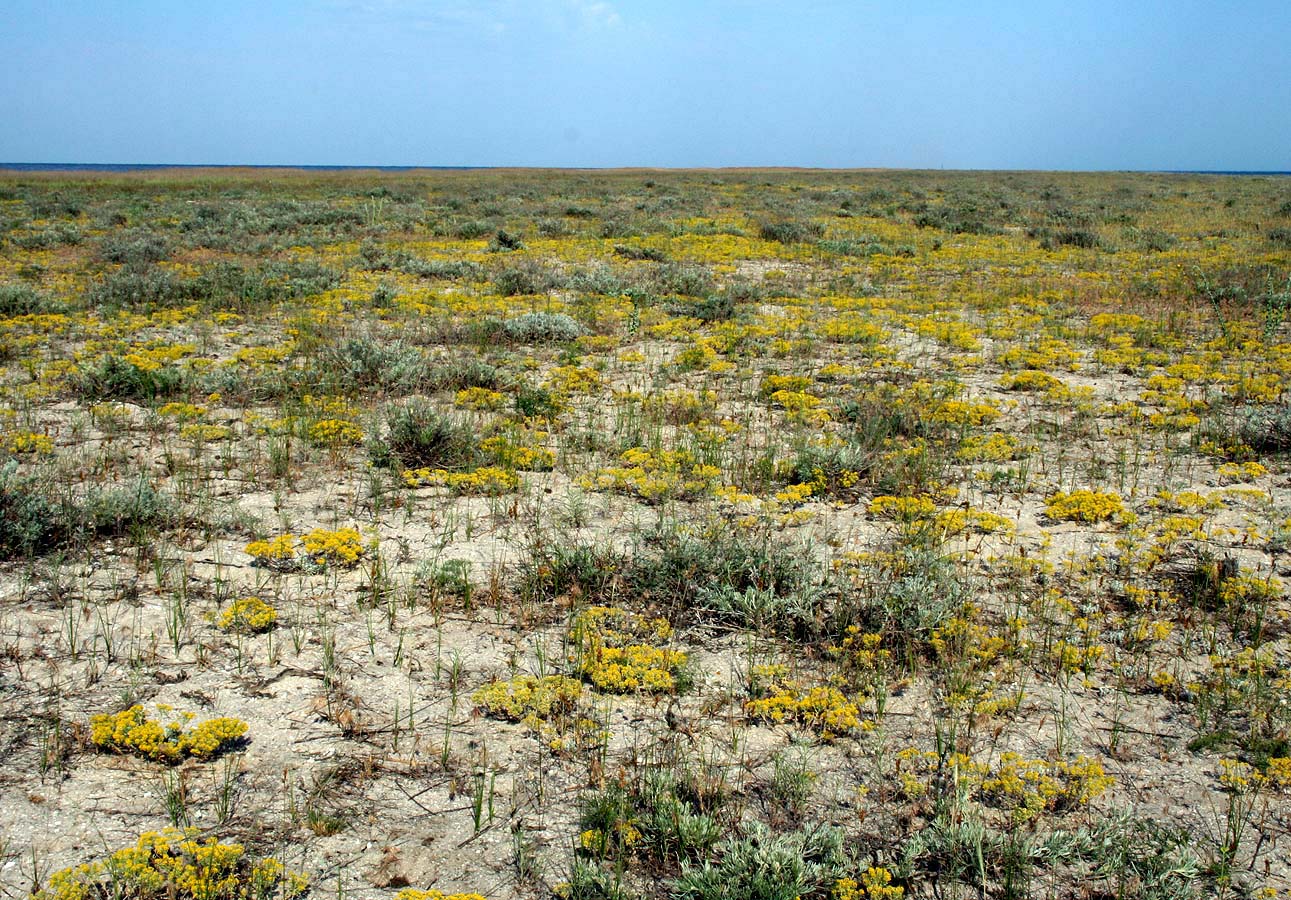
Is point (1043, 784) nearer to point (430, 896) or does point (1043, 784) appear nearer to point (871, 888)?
point (871, 888)

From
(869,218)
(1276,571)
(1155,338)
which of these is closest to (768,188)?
(869,218)

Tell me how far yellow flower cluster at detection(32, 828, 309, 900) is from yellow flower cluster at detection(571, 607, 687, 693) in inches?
54.9

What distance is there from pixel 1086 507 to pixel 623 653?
3159 mm

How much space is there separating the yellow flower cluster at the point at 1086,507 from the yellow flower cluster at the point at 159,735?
4576 millimetres

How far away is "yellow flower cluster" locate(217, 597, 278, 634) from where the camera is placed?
384 cm

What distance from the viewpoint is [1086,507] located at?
5.12 meters

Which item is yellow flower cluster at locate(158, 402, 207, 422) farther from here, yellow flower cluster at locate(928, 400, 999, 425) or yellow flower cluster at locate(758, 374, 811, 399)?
yellow flower cluster at locate(928, 400, 999, 425)

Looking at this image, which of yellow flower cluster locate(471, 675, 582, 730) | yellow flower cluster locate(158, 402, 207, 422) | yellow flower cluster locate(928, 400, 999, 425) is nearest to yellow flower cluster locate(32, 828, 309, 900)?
yellow flower cluster locate(471, 675, 582, 730)

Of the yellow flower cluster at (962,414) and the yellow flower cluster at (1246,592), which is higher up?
the yellow flower cluster at (962,414)

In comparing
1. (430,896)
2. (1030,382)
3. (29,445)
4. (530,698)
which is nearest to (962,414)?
(1030,382)

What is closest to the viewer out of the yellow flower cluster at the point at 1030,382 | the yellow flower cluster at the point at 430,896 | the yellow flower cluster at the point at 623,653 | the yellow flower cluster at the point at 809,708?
the yellow flower cluster at the point at 430,896

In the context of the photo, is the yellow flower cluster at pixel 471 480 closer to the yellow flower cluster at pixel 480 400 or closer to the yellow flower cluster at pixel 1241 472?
the yellow flower cluster at pixel 480 400

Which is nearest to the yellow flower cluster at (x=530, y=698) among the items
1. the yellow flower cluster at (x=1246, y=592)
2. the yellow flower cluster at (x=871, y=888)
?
the yellow flower cluster at (x=871, y=888)

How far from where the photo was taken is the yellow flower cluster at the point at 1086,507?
5102 mm
